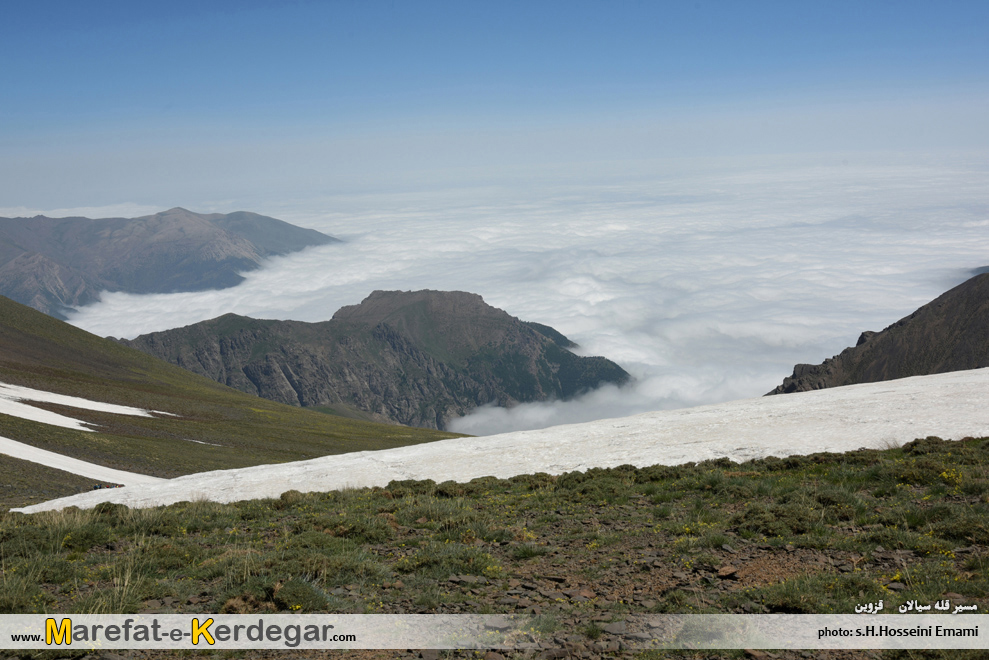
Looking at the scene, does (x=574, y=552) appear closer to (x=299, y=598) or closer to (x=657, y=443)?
(x=299, y=598)

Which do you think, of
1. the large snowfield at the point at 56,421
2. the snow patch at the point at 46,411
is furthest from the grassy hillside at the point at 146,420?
the snow patch at the point at 46,411

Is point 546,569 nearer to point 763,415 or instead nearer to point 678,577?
point 678,577

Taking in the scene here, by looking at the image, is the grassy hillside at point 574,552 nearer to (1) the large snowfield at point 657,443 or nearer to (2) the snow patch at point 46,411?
(1) the large snowfield at point 657,443

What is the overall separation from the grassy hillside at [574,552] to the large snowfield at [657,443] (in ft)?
17.5

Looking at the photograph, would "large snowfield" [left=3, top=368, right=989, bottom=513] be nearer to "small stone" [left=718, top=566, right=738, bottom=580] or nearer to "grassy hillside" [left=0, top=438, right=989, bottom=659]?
"grassy hillside" [left=0, top=438, right=989, bottom=659]

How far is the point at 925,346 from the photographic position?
458 ft

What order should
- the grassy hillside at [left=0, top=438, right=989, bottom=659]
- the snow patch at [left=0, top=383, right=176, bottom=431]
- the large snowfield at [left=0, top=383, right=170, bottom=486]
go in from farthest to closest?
the snow patch at [left=0, top=383, right=176, bottom=431] → the large snowfield at [left=0, top=383, right=170, bottom=486] → the grassy hillside at [left=0, top=438, right=989, bottom=659]

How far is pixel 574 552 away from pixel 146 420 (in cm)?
6645

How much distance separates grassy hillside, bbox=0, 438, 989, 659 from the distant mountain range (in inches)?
5249

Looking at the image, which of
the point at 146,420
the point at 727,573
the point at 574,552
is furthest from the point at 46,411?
the point at 727,573

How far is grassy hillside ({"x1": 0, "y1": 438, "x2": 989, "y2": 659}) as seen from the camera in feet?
30.9

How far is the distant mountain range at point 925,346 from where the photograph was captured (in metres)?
128

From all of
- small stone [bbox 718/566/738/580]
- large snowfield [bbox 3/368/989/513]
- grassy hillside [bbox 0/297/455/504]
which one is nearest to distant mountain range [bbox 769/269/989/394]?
grassy hillside [bbox 0/297/455/504]

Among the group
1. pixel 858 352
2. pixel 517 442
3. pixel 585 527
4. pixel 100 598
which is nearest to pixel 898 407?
pixel 517 442
